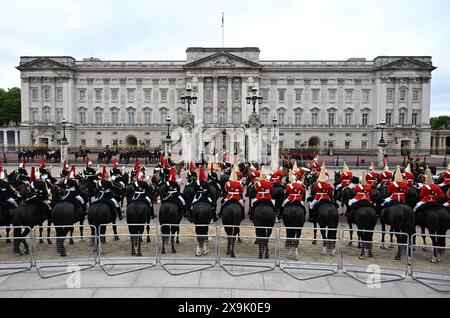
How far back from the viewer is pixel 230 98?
230ft

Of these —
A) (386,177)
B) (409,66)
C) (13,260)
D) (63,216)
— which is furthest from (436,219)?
(409,66)

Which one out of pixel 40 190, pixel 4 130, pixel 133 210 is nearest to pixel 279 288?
pixel 133 210

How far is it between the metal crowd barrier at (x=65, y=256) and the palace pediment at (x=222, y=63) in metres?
62.2

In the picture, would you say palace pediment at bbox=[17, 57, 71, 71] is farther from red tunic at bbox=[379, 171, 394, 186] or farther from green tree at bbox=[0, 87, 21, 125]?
red tunic at bbox=[379, 171, 394, 186]

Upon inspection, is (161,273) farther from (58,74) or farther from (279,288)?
(58,74)

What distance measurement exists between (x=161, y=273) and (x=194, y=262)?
0.98m

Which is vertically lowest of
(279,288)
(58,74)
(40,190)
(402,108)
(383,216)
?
(279,288)

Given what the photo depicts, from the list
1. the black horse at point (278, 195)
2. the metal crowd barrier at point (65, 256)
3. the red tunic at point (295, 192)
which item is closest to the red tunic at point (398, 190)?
the red tunic at point (295, 192)

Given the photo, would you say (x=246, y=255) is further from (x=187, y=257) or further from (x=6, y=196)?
(x=6, y=196)

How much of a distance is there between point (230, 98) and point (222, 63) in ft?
22.2

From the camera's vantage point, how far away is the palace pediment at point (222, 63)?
6850 cm

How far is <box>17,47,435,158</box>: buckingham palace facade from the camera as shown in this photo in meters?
69.2
